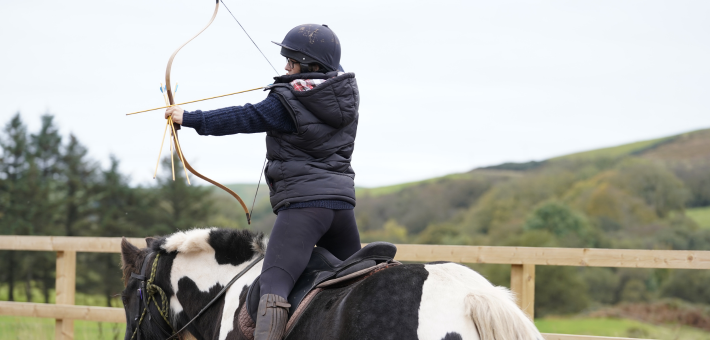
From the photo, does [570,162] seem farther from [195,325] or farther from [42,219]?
[195,325]

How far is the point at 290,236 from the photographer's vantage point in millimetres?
2326

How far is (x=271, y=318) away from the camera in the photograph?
7.19 ft

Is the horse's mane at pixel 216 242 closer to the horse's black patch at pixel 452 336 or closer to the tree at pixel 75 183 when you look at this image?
the horse's black patch at pixel 452 336

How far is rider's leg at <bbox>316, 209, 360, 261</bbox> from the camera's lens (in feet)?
8.09

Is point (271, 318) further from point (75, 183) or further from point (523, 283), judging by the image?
point (75, 183)

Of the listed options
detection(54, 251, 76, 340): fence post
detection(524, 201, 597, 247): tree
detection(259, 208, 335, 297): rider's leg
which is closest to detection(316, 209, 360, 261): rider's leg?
detection(259, 208, 335, 297): rider's leg

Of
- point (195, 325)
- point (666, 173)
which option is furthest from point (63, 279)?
point (666, 173)

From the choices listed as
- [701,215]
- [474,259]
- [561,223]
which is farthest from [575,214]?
[474,259]

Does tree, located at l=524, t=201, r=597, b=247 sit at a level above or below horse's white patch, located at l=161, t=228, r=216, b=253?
below

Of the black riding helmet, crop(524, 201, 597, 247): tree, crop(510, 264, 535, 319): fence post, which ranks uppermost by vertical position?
the black riding helmet

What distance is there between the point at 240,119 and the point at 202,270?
97 centimetres

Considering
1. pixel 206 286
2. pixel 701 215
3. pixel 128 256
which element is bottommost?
pixel 701 215

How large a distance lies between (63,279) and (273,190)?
3.89 meters

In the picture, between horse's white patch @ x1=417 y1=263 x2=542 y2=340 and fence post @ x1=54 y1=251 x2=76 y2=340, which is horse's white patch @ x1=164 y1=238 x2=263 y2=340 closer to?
horse's white patch @ x1=417 y1=263 x2=542 y2=340
